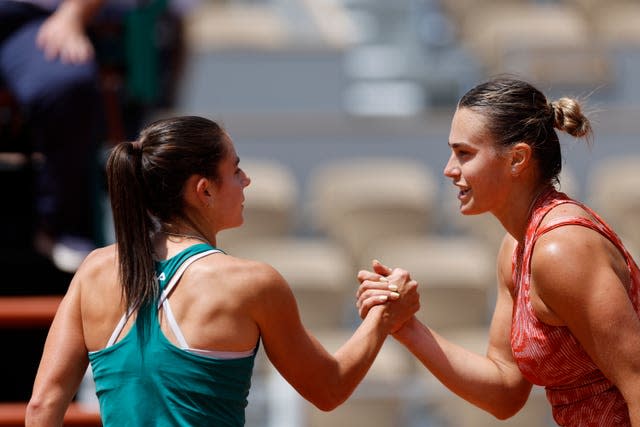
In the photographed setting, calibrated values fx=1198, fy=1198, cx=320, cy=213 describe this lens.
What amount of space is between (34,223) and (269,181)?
8.37 ft

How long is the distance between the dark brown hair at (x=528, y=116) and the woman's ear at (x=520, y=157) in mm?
12

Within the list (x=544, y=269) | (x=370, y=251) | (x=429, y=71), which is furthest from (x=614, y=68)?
(x=544, y=269)

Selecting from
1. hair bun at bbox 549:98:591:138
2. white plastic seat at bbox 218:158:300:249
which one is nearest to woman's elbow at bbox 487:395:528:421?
hair bun at bbox 549:98:591:138

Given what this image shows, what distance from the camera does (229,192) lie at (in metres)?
2.23

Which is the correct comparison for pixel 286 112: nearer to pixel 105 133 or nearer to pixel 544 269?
pixel 105 133

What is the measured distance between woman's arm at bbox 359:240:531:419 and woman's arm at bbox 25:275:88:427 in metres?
0.61

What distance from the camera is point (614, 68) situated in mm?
7168

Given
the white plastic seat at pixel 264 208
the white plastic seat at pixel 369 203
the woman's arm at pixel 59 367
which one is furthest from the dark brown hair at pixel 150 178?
the white plastic seat at pixel 369 203

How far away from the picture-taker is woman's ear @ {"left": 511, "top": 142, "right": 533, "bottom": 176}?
7.48ft

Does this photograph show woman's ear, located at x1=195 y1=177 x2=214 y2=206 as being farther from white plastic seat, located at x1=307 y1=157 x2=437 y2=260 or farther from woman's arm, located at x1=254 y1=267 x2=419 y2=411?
white plastic seat, located at x1=307 y1=157 x2=437 y2=260

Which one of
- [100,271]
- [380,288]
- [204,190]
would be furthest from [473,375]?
[100,271]

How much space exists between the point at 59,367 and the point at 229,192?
1.46ft

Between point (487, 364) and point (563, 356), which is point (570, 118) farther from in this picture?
point (487, 364)

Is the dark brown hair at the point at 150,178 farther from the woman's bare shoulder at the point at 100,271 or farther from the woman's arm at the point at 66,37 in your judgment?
the woman's arm at the point at 66,37
